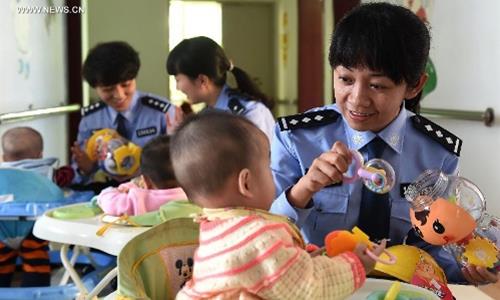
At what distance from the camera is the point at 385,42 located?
41.7 inches

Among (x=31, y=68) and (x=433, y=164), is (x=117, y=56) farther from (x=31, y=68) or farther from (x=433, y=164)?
(x=433, y=164)

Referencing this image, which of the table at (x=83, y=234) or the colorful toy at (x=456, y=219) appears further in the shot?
the table at (x=83, y=234)

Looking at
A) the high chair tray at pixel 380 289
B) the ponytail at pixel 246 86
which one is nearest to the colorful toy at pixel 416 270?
the high chair tray at pixel 380 289

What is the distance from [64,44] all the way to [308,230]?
3.31 m

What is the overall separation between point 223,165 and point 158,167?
1.13 metres

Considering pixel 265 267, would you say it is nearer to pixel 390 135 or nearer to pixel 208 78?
pixel 390 135

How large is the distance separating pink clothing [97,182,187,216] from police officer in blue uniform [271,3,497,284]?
695 millimetres

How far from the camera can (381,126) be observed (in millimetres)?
1175

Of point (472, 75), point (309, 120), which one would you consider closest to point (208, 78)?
point (309, 120)

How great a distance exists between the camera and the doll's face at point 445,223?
92 centimetres

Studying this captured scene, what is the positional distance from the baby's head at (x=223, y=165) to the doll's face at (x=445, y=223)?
0.84ft

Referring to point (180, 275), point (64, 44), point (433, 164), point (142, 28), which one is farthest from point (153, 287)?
point (142, 28)

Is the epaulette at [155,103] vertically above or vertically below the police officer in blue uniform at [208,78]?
below

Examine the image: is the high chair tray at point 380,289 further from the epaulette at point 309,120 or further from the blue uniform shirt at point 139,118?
the blue uniform shirt at point 139,118
